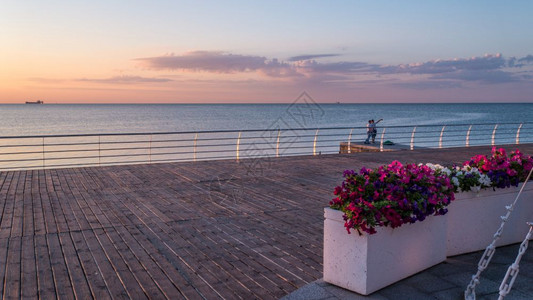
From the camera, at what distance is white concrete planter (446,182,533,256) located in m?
4.70

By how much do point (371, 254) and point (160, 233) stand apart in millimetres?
2928

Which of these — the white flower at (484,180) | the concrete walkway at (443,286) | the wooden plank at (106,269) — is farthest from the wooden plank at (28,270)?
the white flower at (484,180)

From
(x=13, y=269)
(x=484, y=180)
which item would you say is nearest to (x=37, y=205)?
(x=13, y=269)

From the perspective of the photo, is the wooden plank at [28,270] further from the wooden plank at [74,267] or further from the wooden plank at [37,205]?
the wooden plank at [37,205]

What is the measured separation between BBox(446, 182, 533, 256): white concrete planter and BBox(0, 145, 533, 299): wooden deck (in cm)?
132

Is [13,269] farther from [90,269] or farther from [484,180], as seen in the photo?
[484,180]

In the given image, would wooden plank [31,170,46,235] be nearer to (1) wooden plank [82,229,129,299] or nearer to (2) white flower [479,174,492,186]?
(1) wooden plank [82,229,129,299]

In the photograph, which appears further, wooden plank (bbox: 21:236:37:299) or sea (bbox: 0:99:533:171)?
sea (bbox: 0:99:533:171)

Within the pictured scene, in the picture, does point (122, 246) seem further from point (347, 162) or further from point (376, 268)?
point (347, 162)

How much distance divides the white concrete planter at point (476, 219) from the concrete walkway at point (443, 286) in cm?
27

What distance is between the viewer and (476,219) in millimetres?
4816

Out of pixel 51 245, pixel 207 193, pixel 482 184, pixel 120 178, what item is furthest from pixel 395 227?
pixel 120 178

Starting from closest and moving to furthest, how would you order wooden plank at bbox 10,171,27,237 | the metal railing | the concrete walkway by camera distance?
the concrete walkway < wooden plank at bbox 10,171,27,237 < the metal railing

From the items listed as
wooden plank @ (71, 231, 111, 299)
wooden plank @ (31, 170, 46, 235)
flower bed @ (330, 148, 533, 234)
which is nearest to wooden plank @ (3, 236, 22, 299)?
wooden plank @ (31, 170, 46, 235)
